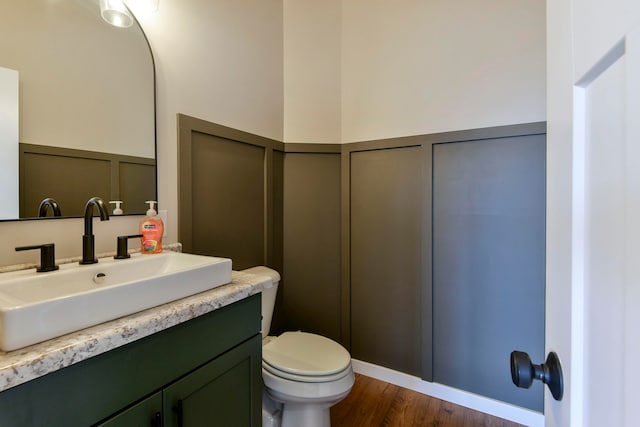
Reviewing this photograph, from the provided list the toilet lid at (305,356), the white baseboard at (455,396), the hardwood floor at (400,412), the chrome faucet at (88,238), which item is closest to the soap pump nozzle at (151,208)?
the chrome faucet at (88,238)

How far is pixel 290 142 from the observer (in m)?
2.15

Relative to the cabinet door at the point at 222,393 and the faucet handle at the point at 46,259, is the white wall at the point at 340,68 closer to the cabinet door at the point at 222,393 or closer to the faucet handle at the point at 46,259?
the faucet handle at the point at 46,259

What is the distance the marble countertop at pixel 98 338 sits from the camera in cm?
54

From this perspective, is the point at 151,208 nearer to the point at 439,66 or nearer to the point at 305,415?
the point at 305,415

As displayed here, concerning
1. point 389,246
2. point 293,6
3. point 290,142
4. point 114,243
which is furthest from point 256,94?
point 389,246

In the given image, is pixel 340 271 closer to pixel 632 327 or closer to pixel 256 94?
pixel 256 94

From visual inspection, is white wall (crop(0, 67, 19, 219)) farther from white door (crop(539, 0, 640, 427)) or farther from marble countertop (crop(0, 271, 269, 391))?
white door (crop(539, 0, 640, 427))

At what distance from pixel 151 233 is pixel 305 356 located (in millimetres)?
908

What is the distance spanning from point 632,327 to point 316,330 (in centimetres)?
206

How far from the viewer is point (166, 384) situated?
790mm

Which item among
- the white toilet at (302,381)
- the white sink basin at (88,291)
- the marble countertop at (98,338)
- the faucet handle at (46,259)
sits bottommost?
the white toilet at (302,381)

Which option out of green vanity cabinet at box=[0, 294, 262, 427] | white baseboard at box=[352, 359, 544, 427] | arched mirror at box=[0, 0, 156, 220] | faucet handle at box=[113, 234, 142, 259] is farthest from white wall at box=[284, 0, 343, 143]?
white baseboard at box=[352, 359, 544, 427]

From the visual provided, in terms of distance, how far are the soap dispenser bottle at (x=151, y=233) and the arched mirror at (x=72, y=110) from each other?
94mm

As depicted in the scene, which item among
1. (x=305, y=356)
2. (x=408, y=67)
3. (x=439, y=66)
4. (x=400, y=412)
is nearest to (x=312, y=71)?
(x=408, y=67)
